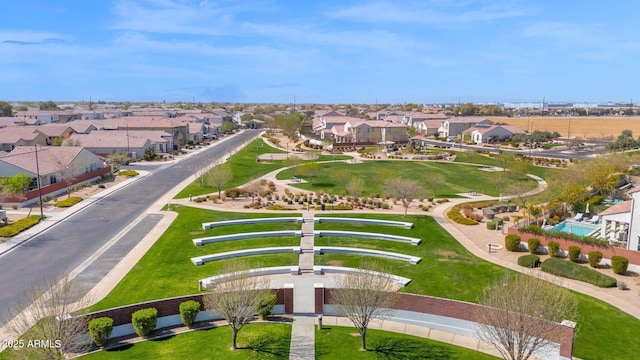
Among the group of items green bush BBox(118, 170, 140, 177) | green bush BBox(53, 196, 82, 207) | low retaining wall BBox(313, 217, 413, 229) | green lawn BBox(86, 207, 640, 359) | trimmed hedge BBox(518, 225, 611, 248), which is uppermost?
green bush BBox(118, 170, 140, 177)

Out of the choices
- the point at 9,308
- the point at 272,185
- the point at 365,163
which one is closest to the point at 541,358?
the point at 9,308

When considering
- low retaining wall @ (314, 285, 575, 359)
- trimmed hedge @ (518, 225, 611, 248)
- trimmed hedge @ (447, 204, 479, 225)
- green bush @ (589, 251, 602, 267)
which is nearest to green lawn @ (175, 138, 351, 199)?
trimmed hedge @ (447, 204, 479, 225)

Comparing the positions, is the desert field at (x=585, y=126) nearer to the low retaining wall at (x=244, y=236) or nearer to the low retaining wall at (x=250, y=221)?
the low retaining wall at (x=250, y=221)

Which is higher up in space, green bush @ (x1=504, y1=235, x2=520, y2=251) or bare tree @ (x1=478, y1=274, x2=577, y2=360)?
bare tree @ (x1=478, y1=274, x2=577, y2=360)

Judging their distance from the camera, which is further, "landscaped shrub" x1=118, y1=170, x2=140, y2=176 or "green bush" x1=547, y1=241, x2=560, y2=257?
"landscaped shrub" x1=118, y1=170, x2=140, y2=176

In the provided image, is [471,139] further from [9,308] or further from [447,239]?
[9,308]

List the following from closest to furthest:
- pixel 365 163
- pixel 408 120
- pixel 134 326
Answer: pixel 134 326, pixel 365 163, pixel 408 120

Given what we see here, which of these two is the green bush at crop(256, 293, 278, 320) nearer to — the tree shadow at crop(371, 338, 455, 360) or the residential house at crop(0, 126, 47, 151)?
the tree shadow at crop(371, 338, 455, 360)
